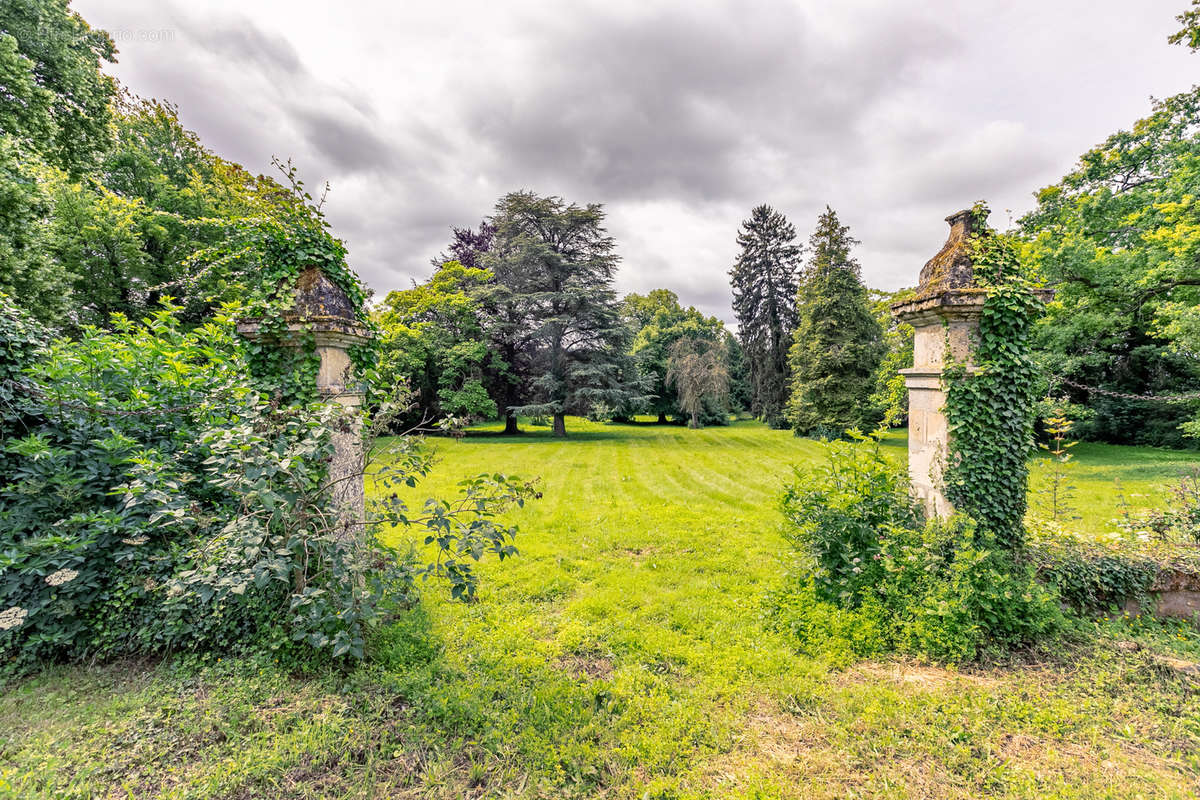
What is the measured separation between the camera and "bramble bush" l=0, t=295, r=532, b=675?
8.23 feet

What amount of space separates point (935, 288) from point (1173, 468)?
42.9ft

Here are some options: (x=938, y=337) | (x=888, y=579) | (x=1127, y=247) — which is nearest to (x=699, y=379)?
(x=1127, y=247)

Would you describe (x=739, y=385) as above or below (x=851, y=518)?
above

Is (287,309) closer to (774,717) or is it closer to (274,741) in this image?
(274,741)

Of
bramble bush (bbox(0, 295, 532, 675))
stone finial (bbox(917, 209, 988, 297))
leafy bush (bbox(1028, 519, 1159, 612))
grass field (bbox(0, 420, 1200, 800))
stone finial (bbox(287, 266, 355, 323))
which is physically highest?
stone finial (bbox(917, 209, 988, 297))

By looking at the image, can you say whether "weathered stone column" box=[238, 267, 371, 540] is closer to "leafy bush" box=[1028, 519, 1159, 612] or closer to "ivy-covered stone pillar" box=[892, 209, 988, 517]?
"ivy-covered stone pillar" box=[892, 209, 988, 517]

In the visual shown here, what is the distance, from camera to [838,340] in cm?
1712

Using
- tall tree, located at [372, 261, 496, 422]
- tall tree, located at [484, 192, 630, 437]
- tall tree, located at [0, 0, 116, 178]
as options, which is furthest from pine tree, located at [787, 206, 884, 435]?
tall tree, located at [0, 0, 116, 178]

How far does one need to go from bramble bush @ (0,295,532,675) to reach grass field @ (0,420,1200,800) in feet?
0.90

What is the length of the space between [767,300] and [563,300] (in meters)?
13.2

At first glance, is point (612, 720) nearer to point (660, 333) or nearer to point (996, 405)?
point (996, 405)

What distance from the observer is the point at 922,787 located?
2.00 metres

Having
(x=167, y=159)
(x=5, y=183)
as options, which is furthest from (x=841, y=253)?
(x=167, y=159)

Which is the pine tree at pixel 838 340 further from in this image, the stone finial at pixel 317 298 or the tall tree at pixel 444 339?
the stone finial at pixel 317 298
